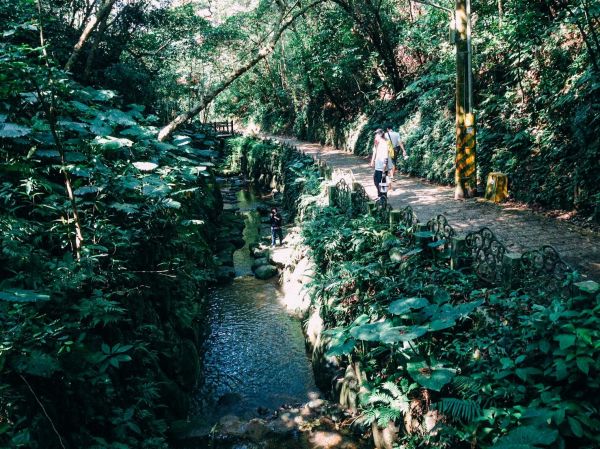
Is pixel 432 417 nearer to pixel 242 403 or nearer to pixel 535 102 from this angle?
pixel 242 403

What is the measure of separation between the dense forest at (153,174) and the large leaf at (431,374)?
0.94 ft

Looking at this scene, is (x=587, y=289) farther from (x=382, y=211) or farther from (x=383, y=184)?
(x=383, y=184)

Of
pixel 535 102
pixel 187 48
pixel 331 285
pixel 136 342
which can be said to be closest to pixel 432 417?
pixel 331 285

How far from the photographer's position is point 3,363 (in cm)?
312

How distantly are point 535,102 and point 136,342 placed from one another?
1011 cm

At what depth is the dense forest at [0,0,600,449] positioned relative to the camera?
3.81 m

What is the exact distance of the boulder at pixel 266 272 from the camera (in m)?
12.5

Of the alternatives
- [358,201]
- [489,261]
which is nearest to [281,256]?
[358,201]

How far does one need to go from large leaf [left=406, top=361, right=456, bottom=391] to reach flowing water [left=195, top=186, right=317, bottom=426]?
3.36 m

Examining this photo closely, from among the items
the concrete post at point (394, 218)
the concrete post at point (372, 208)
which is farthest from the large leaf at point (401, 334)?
the concrete post at point (372, 208)

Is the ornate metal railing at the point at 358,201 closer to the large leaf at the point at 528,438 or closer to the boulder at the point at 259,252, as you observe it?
the boulder at the point at 259,252

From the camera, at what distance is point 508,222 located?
805 cm

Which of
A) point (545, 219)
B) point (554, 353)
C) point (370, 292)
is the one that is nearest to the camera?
point (554, 353)

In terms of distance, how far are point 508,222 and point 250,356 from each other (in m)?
6.12
